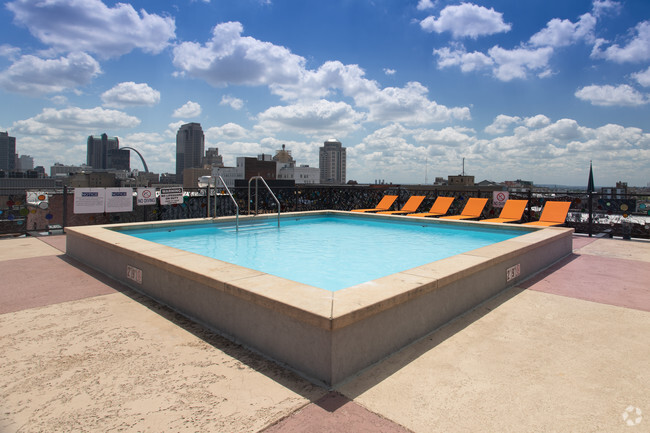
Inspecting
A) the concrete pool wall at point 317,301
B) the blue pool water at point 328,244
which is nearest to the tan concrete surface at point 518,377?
the concrete pool wall at point 317,301

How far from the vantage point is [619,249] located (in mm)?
7875

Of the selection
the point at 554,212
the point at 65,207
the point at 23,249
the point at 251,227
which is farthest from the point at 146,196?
the point at 554,212

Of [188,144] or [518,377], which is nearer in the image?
[518,377]

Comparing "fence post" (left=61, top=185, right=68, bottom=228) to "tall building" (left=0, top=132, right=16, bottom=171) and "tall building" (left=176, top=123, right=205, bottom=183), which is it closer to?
"tall building" (left=0, top=132, right=16, bottom=171)

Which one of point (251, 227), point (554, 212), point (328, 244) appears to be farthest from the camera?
point (554, 212)

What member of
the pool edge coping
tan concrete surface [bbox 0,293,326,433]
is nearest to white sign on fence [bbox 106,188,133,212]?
the pool edge coping

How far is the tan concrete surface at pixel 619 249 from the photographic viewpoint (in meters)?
7.14

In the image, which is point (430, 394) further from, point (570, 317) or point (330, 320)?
point (570, 317)

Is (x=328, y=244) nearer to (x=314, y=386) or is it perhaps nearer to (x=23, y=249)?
(x=314, y=386)

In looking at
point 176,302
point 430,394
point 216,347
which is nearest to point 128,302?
point 176,302

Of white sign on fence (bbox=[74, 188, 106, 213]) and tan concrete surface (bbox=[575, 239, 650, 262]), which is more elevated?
white sign on fence (bbox=[74, 188, 106, 213])

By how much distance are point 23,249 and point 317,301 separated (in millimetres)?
7240

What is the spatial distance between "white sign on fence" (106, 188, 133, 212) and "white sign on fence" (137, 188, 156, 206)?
0.21m

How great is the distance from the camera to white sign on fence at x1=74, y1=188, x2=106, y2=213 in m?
9.17
